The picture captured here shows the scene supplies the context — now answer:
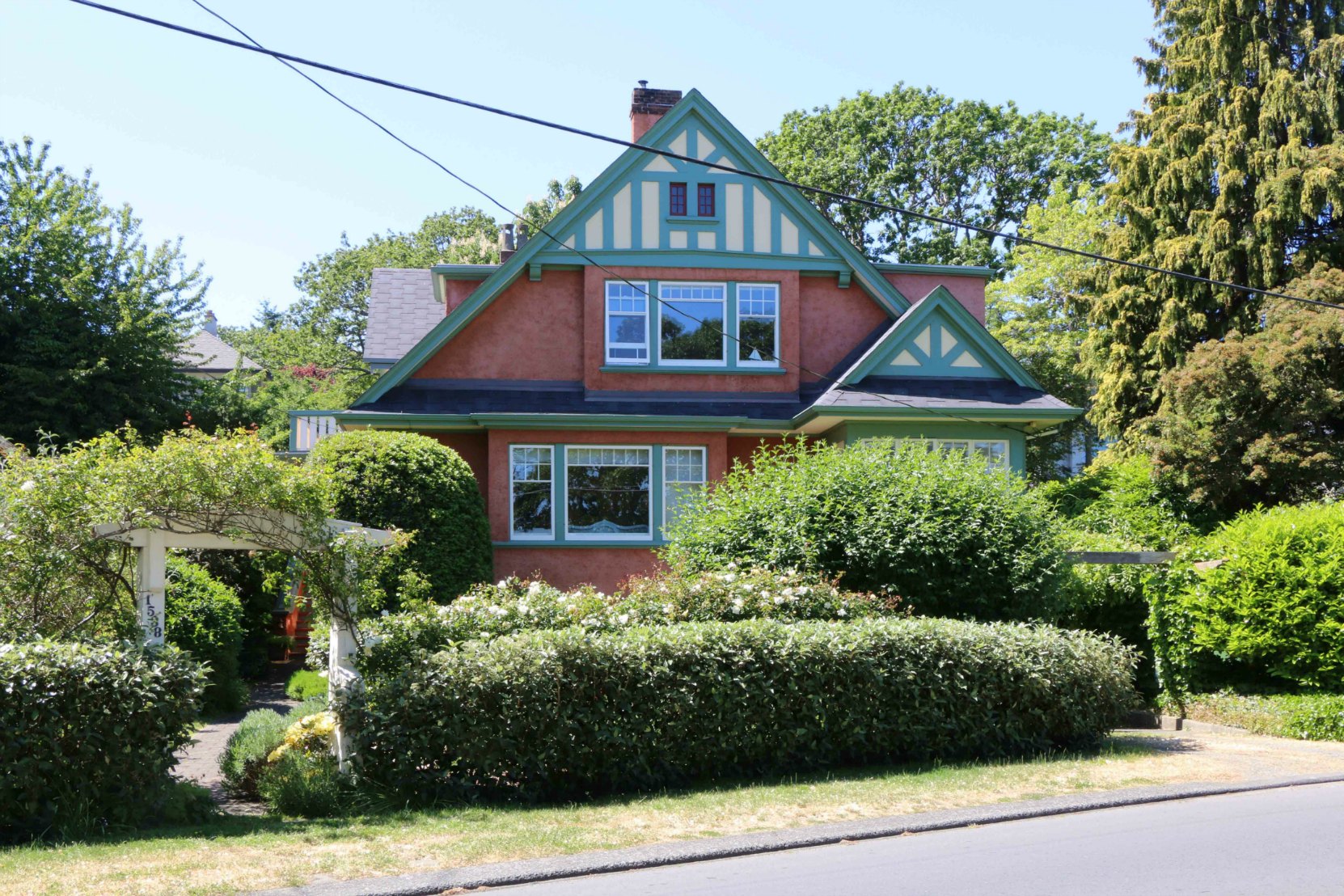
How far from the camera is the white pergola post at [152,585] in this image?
10.1 meters

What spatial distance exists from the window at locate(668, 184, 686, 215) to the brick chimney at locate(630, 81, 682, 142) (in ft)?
10.1

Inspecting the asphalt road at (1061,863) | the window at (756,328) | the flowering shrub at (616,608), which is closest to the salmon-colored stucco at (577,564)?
the window at (756,328)

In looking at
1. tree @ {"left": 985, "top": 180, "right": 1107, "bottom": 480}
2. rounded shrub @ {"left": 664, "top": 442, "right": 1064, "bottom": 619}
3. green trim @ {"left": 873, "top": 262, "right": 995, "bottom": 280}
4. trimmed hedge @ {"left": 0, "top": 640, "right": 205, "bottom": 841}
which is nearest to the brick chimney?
green trim @ {"left": 873, "top": 262, "right": 995, "bottom": 280}

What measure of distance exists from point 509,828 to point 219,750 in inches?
232

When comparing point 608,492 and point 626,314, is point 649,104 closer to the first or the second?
point 626,314

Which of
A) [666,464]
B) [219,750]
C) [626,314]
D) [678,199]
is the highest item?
[678,199]

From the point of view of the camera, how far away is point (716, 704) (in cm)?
1053

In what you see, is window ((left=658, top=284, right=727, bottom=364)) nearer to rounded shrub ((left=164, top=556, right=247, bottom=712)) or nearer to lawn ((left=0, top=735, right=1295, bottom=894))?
rounded shrub ((left=164, top=556, right=247, bottom=712))

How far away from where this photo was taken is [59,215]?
2764 centimetres

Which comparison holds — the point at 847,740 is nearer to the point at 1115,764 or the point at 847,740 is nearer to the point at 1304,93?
the point at 1115,764

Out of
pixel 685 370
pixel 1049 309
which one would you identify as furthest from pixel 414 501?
pixel 1049 309

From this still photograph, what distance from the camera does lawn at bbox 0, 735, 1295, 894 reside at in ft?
24.8

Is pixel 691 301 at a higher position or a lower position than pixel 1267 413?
higher

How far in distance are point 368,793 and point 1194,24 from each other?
23862mm
